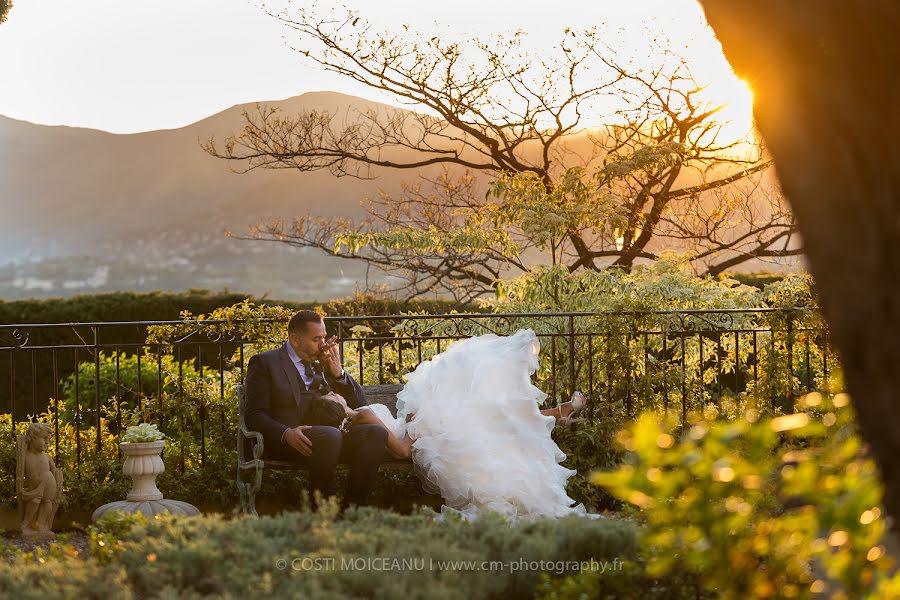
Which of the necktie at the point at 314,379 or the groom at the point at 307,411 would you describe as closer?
the groom at the point at 307,411

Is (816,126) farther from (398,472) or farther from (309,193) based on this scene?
(309,193)

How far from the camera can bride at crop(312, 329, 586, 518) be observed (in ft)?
17.4

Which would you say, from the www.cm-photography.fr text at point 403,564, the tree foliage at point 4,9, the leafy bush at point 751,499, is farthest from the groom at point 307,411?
the tree foliage at point 4,9

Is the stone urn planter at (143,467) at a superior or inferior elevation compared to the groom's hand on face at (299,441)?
inferior

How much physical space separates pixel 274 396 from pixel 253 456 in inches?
17.8

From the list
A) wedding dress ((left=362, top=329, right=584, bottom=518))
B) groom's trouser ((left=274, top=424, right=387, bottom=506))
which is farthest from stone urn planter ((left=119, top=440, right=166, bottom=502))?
wedding dress ((left=362, top=329, right=584, bottom=518))

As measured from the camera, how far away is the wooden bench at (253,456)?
17.5ft

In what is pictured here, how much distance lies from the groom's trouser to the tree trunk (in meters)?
3.57

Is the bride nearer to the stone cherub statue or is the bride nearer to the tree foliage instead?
the stone cherub statue

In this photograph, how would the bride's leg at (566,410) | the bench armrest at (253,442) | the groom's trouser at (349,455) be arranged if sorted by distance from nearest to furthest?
the groom's trouser at (349,455) < the bench armrest at (253,442) < the bride's leg at (566,410)

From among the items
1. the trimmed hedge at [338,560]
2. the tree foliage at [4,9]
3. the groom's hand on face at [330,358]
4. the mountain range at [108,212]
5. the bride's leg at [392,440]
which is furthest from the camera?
the mountain range at [108,212]

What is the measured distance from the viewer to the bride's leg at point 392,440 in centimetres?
549

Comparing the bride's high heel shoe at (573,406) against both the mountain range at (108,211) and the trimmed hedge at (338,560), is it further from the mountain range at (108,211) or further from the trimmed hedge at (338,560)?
the mountain range at (108,211)

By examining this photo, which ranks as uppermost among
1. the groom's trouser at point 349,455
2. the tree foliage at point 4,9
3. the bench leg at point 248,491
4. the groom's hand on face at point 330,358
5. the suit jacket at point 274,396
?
the tree foliage at point 4,9
